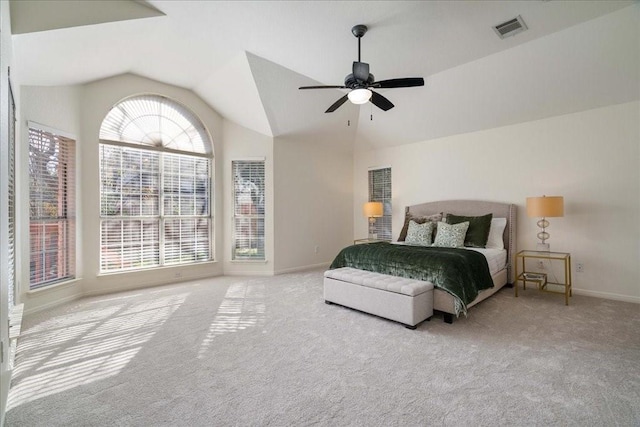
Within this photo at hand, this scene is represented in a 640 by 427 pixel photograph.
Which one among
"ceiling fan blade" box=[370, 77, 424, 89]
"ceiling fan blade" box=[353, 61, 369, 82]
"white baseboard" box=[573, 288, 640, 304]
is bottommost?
"white baseboard" box=[573, 288, 640, 304]

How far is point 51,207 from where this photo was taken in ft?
12.8

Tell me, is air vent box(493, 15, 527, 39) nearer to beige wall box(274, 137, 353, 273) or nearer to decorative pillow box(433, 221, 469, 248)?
decorative pillow box(433, 221, 469, 248)

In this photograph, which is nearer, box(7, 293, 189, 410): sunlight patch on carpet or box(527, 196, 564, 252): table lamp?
box(7, 293, 189, 410): sunlight patch on carpet

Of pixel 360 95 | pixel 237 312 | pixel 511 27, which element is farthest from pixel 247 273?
pixel 511 27

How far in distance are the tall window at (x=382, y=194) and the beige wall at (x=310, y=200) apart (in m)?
0.55

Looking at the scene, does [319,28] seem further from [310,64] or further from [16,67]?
[16,67]

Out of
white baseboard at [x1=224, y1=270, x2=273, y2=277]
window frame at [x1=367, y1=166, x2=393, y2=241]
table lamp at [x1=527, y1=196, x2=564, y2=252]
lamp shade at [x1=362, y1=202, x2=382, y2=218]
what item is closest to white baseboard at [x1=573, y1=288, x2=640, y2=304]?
table lamp at [x1=527, y1=196, x2=564, y2=252]

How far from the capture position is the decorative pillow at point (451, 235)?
453 centimetres

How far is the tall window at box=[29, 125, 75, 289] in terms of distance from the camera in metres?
3.68

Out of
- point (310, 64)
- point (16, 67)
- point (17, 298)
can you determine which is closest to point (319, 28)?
point (310, 64)

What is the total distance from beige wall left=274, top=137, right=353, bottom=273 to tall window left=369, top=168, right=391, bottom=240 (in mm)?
549

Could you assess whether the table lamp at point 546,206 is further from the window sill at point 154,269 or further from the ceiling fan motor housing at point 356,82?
the window sill at point 154,269

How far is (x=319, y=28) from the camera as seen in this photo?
326cm

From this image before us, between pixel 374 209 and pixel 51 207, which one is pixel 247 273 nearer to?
pixel 374 209
